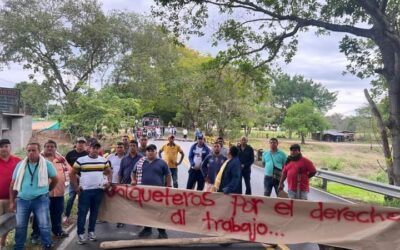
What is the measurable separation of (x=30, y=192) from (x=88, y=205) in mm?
1299

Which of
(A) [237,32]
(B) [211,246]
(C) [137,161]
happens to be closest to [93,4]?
(A) [237,32]

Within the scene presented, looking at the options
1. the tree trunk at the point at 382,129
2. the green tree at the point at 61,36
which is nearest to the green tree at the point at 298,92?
the green tree at the point at 61,36

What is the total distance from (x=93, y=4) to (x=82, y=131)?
1449cm

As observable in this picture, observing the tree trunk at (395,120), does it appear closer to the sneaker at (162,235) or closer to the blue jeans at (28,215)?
the sneaker at (162,235)

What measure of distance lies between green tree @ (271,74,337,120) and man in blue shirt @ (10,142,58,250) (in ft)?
323

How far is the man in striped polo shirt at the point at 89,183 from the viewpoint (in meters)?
7.47

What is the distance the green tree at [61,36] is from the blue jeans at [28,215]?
26492 mm

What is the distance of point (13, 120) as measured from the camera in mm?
31594

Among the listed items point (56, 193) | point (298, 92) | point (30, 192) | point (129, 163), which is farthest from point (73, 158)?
point (298, 92)

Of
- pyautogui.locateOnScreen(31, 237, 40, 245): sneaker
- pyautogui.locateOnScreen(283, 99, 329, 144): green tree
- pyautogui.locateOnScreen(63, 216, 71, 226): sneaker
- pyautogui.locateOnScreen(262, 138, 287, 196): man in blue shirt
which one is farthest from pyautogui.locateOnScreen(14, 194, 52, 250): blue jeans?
pyautogui.locateOnScreen(283, 99, 329, 144): green tree

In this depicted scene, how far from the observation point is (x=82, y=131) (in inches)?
966

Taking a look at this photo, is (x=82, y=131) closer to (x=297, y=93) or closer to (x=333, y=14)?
(x=333, y=14)

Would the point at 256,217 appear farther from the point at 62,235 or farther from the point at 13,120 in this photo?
the point at 13,120

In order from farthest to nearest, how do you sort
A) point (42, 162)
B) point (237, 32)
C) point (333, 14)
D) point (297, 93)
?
point (297, 93) → point (237, 32) → point (333, 14) → point (42, 162)
